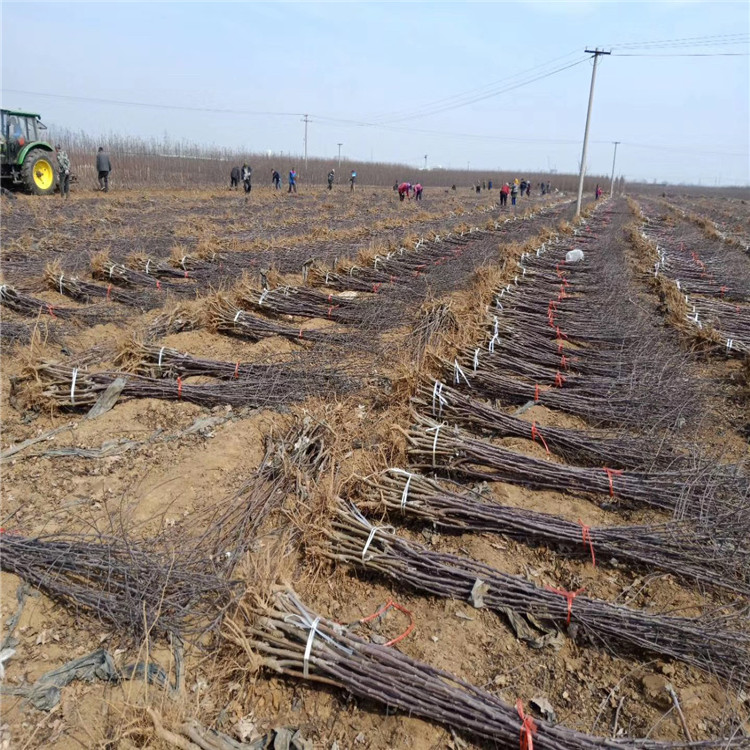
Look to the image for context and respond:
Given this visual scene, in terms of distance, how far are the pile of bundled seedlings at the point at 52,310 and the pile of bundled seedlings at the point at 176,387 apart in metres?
2.13

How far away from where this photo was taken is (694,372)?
6.33 meters

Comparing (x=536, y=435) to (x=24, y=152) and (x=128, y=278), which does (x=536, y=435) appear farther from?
(x=24, y=152)

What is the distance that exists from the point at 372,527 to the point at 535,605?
100cm

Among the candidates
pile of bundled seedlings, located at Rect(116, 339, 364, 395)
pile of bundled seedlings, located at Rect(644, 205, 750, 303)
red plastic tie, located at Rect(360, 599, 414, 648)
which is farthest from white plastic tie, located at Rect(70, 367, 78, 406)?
pile of bundled seedlings, located at Rect(644, 205, 750, 303)

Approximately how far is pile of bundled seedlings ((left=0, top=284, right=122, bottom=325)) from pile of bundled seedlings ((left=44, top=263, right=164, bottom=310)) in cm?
61

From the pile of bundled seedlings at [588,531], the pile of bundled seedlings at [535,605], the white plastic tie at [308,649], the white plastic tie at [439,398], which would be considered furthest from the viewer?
the white plastic tie at [439,398]

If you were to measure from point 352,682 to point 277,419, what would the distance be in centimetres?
282

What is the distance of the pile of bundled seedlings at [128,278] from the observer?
8.86m

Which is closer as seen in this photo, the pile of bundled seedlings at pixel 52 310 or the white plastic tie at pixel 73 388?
the white plastic tie at pixel 73 388

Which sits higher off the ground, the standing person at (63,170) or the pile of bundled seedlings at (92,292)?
the standing person at (63,170)

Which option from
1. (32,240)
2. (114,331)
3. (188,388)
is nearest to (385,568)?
(188,388)

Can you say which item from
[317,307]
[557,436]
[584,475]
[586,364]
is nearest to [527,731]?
[584,475]

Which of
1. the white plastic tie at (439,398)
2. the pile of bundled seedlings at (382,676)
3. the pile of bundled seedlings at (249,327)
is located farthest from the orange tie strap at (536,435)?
the pile of bundled seedlings at (249,327)

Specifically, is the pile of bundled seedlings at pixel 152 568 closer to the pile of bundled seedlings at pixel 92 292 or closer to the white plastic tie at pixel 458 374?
the white plastic tie at pixel 458 374
